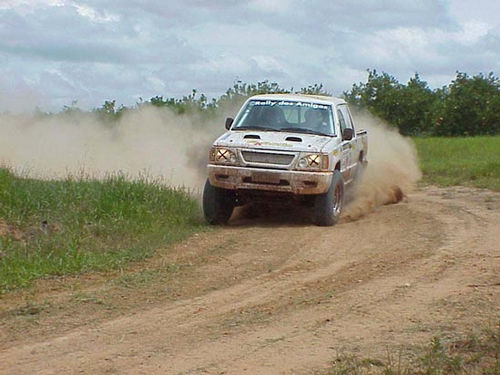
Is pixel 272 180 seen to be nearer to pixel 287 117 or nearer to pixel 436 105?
pixel 287 117

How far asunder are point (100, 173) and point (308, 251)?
7844mm

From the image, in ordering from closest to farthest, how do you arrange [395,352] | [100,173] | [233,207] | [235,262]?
[395,352], [235,262], [233,207], [100,173]

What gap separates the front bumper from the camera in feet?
41.1

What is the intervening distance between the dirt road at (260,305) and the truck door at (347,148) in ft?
7.19

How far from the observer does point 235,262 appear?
Answer: 1021 centimetres

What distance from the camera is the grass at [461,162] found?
2030 cm

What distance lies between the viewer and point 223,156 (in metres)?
12.7

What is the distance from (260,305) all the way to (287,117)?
6116mm

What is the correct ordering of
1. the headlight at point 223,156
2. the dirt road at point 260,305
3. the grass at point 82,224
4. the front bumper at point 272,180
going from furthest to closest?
1. the headlight at point 223,156
2. the front bumper at point 272,180
3. the grass at point 82,224
4. the dirt road at point 260,305

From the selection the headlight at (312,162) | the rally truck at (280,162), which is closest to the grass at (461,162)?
the rally truck at (280,162)

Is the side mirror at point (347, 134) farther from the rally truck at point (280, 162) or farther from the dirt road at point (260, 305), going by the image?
the dirt road at point (260, 305)

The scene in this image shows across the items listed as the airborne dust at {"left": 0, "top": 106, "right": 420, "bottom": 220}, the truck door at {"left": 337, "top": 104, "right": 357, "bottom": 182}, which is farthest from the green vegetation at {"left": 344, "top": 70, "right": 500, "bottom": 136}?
the truck door at {"left": 337, "top": 104, "right": 357, "bottom": 182}

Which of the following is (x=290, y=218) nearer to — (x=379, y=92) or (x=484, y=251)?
(x=484, y=251)

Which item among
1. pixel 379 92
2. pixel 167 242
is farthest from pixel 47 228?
pixel 379 92
